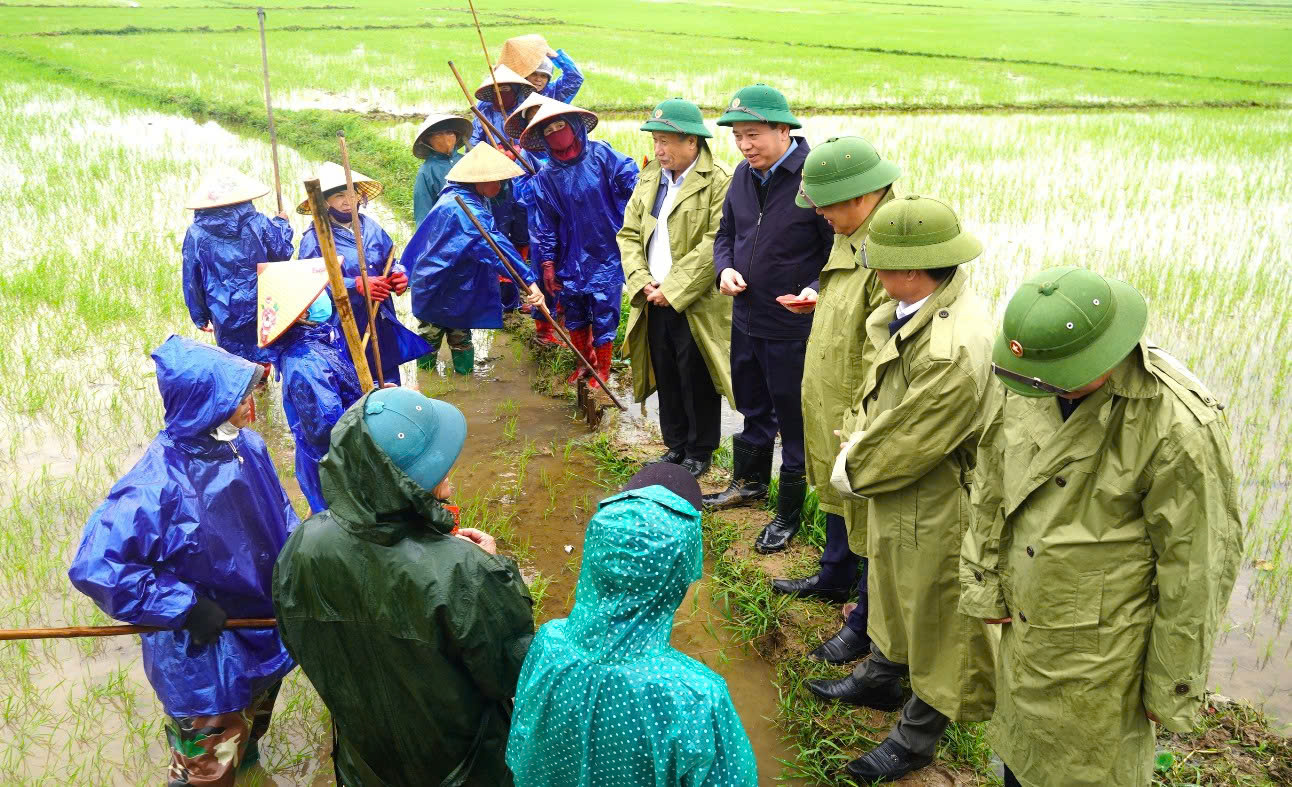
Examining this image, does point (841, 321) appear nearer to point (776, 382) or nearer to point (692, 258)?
point (776, 382)

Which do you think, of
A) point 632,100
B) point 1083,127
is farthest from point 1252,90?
point 632,100

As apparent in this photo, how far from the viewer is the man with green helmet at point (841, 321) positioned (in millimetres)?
3012

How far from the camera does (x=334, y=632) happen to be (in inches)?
76.5

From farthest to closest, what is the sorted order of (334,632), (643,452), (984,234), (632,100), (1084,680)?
(632,100) < (984,234) < (643,452) < (1084,680) < (334,632)

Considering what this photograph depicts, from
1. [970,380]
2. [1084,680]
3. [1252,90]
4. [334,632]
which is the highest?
[970,380]

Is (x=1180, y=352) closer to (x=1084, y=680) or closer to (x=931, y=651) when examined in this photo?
(x=931, y=651)

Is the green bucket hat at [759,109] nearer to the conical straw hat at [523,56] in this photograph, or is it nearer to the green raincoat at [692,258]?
the green raincoat at [692,258]

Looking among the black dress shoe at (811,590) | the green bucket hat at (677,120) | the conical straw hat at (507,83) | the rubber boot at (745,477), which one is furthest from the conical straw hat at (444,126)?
the black dress shoe at (811,590)

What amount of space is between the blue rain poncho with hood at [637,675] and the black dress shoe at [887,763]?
1279 millimetres

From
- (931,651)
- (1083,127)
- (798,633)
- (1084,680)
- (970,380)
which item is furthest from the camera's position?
(1083,127)

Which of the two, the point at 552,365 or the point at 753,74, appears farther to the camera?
the point at 753,74

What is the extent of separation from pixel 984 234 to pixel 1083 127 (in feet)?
19.2

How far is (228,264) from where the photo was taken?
15.7 ft

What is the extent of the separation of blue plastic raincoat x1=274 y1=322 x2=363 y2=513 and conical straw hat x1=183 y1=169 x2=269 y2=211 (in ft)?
4.39
